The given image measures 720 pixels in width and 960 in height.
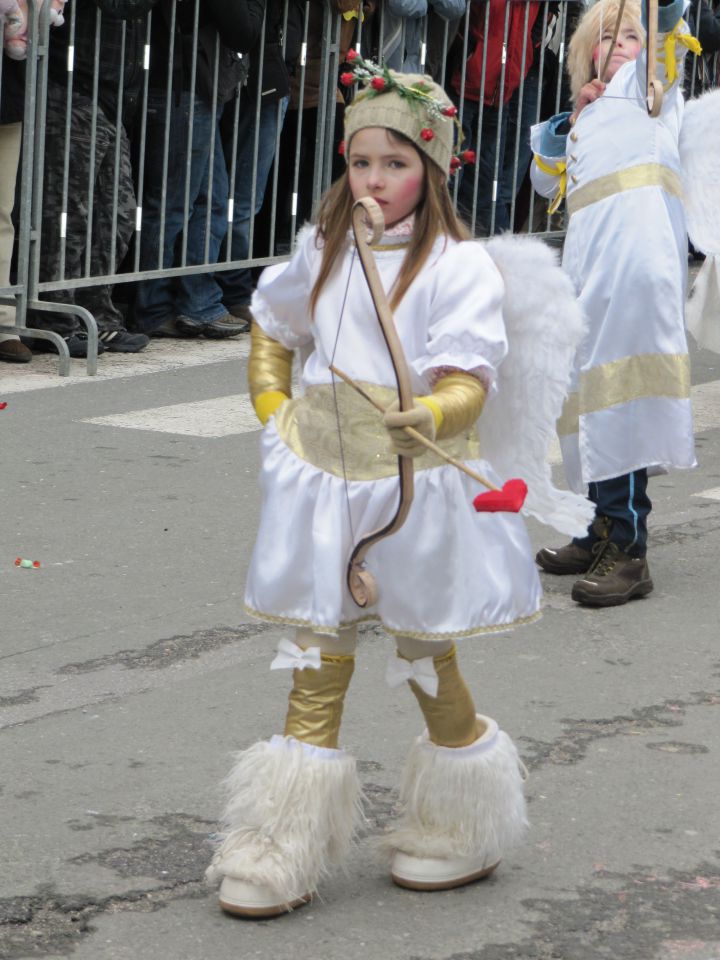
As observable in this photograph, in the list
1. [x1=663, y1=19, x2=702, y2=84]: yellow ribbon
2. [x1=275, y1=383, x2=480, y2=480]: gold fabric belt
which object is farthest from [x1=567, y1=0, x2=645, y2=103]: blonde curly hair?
[x1=275, y1=383, x2=480, y2=480]: gold fabric belt

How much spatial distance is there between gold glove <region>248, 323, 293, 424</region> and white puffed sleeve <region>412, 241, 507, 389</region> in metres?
0.31

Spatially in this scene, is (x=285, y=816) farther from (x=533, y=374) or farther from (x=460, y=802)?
(x=533, y=374)

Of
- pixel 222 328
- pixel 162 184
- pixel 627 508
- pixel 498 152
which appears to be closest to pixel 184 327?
pixel 222 328

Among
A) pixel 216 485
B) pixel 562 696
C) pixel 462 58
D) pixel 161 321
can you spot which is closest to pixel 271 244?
pixel 161 321

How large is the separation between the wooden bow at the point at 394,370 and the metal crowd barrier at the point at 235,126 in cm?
523

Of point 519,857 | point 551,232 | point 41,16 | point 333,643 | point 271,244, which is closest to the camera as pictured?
point 333,643

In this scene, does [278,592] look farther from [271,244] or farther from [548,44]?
[548,44]

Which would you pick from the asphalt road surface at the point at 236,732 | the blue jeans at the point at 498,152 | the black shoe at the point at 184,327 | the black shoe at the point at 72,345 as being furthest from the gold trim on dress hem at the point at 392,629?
the blue jeans at the point at 498,152

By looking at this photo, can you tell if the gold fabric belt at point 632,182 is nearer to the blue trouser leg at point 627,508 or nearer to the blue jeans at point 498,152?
the blue trouser leg at point 627,508

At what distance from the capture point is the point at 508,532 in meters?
3.41

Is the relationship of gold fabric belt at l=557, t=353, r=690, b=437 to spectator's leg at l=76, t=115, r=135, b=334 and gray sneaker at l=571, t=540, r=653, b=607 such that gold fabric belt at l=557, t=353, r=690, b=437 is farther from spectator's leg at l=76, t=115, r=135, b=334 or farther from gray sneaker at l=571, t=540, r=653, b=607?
spectator's leg at l=76, t=115, r=135, b=334

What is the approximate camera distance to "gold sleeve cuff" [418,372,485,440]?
3125 millimetres

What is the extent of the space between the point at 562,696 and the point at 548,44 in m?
7.33

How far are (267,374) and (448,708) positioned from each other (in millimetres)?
723
